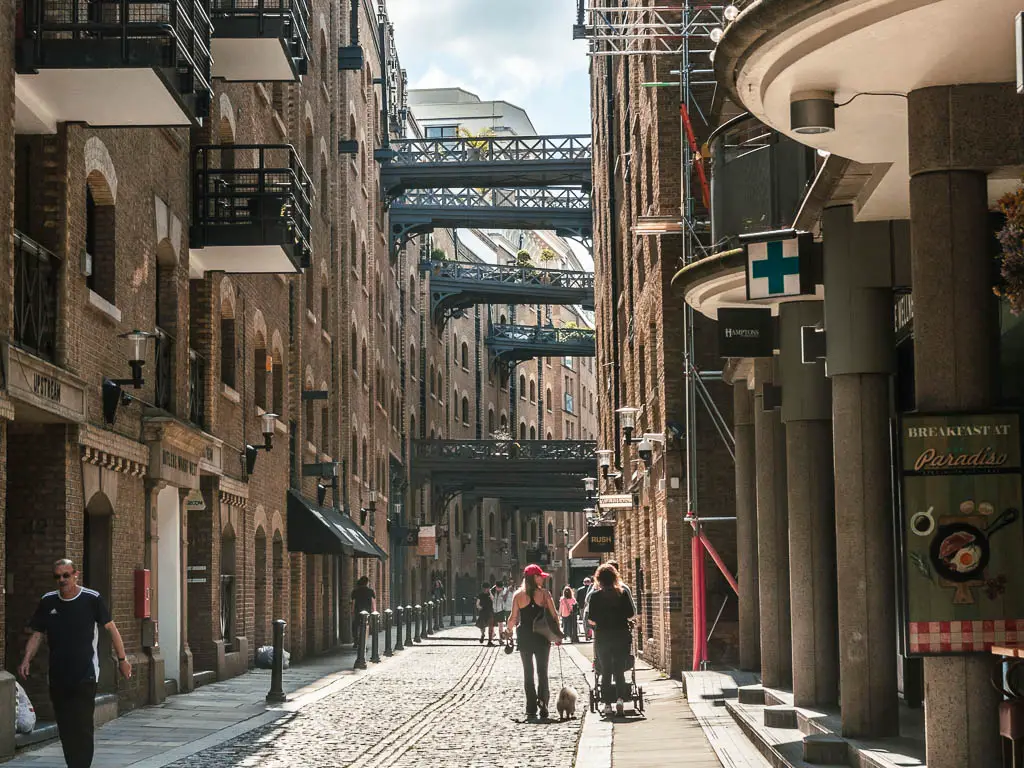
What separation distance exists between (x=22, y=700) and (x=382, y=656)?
18.1m

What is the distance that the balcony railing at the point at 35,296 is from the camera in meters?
14.1

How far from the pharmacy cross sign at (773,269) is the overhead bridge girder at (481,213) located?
36.4 m

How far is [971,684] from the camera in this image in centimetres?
851

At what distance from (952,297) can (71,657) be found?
253 inches

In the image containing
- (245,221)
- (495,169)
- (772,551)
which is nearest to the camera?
(772,551)

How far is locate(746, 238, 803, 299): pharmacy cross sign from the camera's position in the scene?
39.2ft

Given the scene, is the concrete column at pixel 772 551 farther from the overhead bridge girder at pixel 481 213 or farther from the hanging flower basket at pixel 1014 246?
the overhead bridge girder at pixel 481 213

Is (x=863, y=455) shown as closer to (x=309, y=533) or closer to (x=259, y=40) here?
(x=259, y=40)

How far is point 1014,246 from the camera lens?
7418 mm

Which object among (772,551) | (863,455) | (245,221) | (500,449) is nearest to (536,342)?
(500,449)

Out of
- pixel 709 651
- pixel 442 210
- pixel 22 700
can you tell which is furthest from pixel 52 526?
pixel 442 210

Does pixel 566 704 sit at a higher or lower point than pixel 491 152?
lower

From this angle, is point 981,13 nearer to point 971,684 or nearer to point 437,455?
point 971,684

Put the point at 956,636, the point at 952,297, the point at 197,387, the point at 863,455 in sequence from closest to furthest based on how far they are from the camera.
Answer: the point at 956,636 → the point at 952,297 → the point at 863,455 → the point at 197,387
